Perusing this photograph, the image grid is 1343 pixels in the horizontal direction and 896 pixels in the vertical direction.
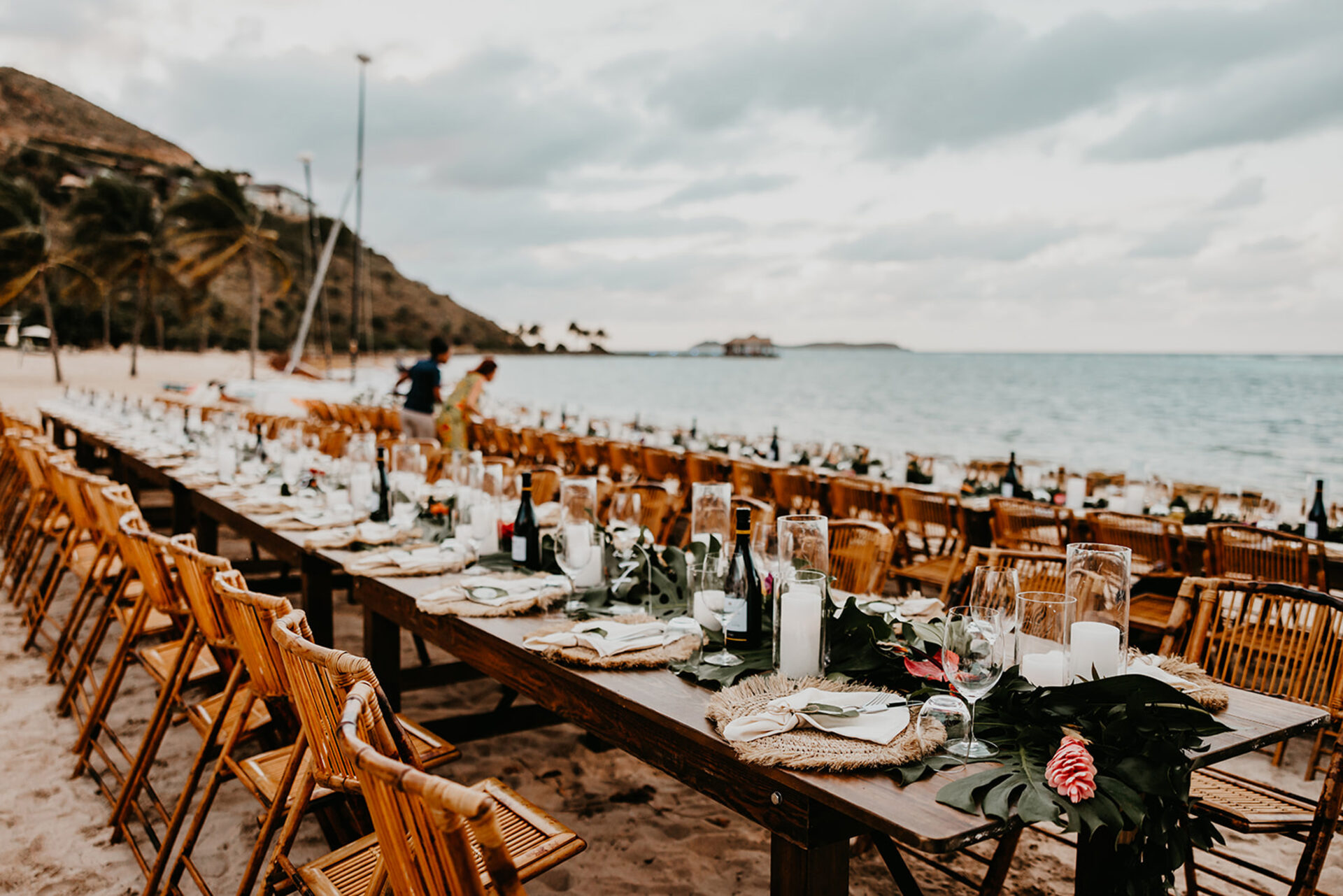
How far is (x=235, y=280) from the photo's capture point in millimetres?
54531

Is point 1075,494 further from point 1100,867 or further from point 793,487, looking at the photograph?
point 1100,867

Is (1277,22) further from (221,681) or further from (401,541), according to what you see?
(221,681)

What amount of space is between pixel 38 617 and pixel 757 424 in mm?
32133

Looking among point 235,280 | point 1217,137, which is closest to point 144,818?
point 1217,137

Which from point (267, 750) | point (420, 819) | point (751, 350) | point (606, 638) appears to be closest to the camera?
point (420, 819)

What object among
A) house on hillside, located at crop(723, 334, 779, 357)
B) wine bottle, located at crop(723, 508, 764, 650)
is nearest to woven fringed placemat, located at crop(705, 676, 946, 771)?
wine bottle, located at crop(723, 508, 764, 650)

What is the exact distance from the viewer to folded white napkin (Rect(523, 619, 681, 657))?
186cm

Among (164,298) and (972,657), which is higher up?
(164,298)

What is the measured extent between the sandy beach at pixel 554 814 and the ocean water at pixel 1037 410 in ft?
9.99

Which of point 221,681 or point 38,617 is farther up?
point 221,681

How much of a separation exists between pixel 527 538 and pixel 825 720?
4.78 ft

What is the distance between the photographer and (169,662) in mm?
2963

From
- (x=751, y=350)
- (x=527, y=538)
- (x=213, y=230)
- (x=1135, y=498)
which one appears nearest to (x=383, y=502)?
(x=527, y=538)

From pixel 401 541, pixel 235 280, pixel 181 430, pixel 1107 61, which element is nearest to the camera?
pixel 401 541
